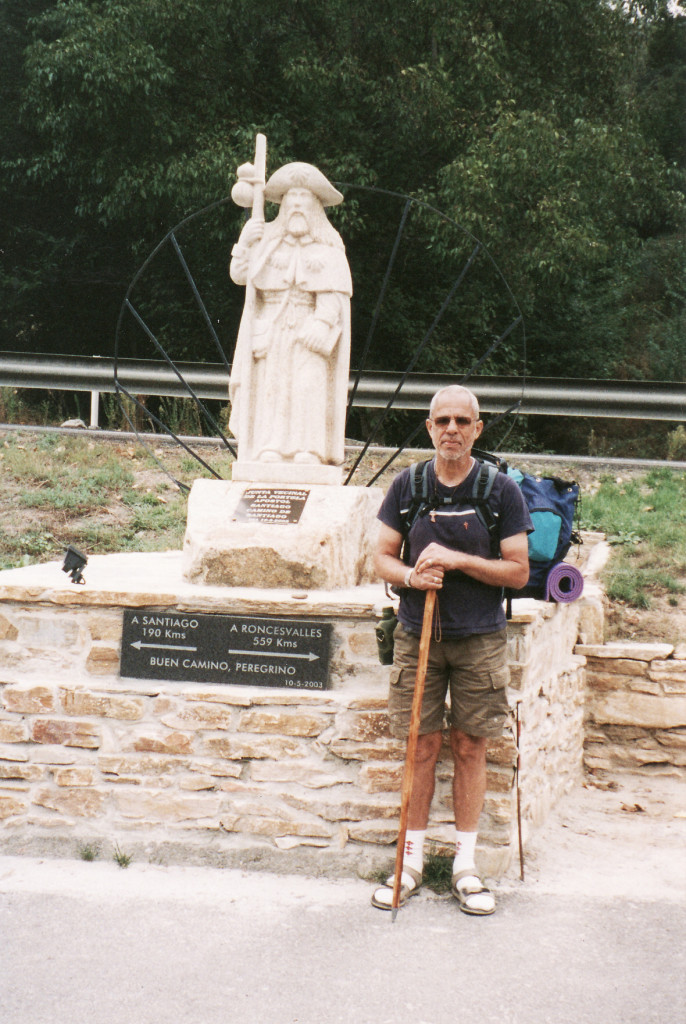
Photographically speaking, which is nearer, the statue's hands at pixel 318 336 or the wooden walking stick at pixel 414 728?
the wooden walking stick at pixel 414 728

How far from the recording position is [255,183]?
454cm

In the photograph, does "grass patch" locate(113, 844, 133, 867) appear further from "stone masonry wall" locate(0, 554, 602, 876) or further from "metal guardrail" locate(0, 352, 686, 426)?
"metal guardrail" locate(0, 352, 686, 426)

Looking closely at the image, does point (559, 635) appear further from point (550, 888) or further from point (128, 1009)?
point (128, 1009)

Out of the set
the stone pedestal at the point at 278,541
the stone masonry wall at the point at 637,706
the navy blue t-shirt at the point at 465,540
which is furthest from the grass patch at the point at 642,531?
the navy blue t-shirt at the point at 465,540

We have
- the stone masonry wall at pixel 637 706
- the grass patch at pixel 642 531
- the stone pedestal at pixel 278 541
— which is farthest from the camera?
the grass patch at pixel 642 531

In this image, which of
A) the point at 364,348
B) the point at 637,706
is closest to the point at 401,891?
the point at 637,706

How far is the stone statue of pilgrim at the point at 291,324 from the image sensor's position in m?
4.60

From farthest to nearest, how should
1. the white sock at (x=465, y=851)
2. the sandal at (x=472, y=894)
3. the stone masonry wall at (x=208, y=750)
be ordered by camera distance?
the stone masonry wall at (x=208, y=750), the white sock at (x=465, y=851), the sandal at (x=472, y=894)

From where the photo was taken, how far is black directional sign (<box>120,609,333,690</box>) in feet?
12.4

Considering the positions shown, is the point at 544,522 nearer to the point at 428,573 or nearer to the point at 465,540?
the point at 465,540

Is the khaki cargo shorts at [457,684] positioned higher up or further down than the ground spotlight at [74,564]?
further down

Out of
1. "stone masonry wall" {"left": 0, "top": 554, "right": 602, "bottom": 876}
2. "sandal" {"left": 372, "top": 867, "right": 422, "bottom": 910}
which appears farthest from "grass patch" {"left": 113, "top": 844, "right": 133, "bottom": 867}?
"sandal" {"left": 372, "top": 867, "right": 422, "bottom": 910}

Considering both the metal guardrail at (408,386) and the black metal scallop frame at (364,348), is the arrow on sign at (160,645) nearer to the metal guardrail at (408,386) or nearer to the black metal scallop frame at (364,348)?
the black metal scallop frame at (364,348)

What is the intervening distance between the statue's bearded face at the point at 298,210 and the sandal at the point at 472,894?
9.43ft
